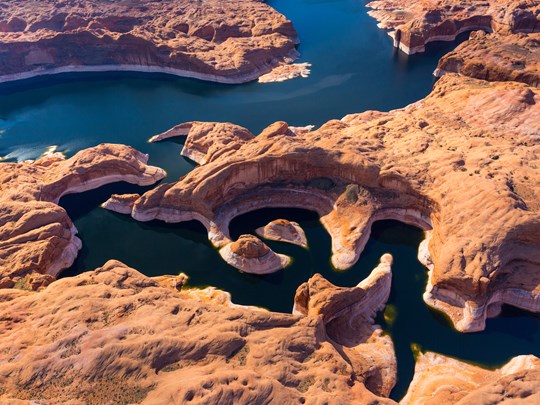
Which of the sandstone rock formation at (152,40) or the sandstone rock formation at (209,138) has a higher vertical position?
the sandstone rock formation at (152,40)

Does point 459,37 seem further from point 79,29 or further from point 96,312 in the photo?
point 96,312

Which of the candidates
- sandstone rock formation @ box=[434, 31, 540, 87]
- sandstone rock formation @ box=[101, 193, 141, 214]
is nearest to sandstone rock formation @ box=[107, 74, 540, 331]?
sandstone rock formation @ box=[101, 193, 141, 214]

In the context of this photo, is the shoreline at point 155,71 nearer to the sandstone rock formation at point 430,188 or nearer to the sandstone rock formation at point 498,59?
the sandstone rock formation at point 430,188

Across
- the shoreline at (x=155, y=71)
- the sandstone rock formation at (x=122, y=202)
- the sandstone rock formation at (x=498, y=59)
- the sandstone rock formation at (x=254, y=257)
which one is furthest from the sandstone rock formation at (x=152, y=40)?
the sandstone rock formation at (x=254, y=257)

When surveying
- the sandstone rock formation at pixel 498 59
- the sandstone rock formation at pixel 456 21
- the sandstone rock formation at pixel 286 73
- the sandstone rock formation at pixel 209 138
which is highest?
the sandstone rock formation at pixel 456 21

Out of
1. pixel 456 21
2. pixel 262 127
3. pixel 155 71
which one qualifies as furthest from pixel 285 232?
pixel 456 21

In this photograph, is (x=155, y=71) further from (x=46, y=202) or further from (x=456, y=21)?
(x=456, y=21)

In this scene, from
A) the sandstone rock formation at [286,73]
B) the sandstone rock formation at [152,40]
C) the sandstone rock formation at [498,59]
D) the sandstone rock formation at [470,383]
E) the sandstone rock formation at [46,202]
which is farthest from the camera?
the sandstone rock formation at [152,40]

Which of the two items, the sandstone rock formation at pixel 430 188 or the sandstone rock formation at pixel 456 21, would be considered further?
the sandstone rock formation at pixel 456 21
